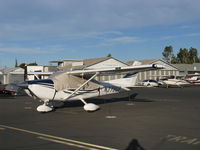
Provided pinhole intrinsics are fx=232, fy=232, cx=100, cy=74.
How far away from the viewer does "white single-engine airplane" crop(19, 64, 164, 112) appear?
36.4ft

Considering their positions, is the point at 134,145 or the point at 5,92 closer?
the point at 134,145

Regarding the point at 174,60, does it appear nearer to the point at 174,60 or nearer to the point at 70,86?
the point at 174,60

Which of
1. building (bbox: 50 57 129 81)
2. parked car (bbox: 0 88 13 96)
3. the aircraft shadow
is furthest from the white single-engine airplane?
building (bbox: 50 57 129 81)

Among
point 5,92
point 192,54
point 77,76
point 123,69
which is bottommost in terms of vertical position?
point 5,92

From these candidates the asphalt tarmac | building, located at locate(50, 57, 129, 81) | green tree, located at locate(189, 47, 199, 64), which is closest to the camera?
the asphalt tarmac

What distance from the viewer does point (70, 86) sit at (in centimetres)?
1219

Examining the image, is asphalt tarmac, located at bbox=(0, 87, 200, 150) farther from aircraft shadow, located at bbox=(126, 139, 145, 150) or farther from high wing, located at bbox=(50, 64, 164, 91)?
high wing, located at bbox=(50, 64, 164, 91)

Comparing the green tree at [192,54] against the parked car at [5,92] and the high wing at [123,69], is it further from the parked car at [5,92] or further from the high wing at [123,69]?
the high wing at [123,69]

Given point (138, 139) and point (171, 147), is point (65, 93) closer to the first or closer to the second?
point (138, 139)

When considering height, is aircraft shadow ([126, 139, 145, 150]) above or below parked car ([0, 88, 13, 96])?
below

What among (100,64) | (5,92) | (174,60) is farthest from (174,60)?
(5,92)

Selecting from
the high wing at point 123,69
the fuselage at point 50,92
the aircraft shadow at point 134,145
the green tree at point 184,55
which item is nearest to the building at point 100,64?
the fuselage at point 50,92

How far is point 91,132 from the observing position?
725cm

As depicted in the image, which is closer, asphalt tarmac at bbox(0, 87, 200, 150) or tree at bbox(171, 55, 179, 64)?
asphalt tarmac at bbox(0, 87, 200, 150)
